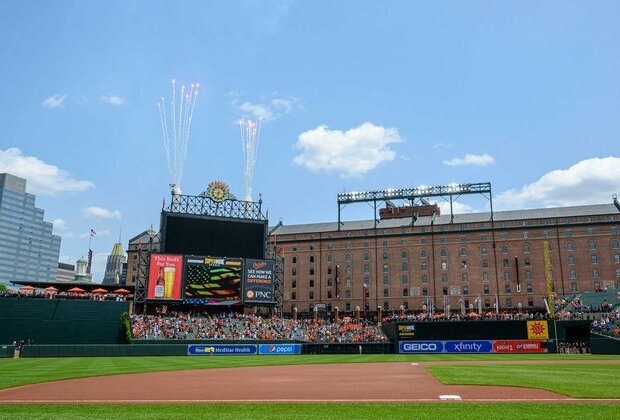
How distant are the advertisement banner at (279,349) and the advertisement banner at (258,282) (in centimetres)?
1361

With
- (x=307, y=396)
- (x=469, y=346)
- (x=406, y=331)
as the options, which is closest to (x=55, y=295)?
(x=406, y=331)

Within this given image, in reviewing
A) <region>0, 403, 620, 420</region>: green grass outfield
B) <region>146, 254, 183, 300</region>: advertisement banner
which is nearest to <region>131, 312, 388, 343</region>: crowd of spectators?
<region>146, 254, 183, 300</region>: advertisement banner

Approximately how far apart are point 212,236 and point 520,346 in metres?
41.7

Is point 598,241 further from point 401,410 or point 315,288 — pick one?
point 401,410

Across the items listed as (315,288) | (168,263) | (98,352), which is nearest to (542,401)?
(98,352)

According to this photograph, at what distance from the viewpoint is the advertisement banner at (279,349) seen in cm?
5938

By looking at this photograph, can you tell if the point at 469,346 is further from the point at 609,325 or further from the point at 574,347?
the point at 609,325

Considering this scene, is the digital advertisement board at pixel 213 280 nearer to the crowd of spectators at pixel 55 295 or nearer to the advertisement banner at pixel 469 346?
the crowd of spectators at pixel 55 295

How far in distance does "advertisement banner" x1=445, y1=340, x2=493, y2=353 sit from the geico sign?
162cm

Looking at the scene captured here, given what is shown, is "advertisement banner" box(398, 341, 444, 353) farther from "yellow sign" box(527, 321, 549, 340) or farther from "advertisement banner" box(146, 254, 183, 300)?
"advertisement banner" box(146, 254, 183, 300)

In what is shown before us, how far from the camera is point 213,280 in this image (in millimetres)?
71625

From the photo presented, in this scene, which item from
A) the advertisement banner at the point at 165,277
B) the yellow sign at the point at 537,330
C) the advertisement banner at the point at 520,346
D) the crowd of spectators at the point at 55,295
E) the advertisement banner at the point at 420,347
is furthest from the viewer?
the advertisement banner at the point at 165,277

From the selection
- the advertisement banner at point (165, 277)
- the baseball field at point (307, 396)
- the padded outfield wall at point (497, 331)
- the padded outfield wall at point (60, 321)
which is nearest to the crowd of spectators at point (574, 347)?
the padded outfield wall at point (497, 331)

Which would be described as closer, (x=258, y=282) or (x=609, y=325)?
(x=609, y=325)
